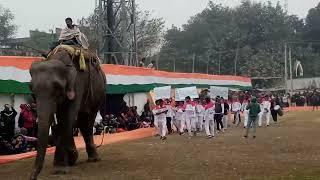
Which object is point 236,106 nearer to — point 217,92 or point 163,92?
point 217,92

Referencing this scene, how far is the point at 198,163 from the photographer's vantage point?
13.5 metres

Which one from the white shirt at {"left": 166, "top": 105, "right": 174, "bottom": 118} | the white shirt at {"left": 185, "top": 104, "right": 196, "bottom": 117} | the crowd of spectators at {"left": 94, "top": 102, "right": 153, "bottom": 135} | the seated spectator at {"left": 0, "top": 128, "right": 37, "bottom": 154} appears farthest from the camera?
the white shirt at {"left": 166, "top": 105, "right": 174, "bottom": 118}

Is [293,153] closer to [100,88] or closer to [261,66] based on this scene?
[100,88]

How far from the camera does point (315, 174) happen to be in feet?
36.7

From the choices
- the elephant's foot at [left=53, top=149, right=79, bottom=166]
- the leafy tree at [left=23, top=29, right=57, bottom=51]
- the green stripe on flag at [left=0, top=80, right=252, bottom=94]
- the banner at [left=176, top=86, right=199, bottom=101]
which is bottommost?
the elephant's foot at [left=53, top=149, right=79, bottom=166]

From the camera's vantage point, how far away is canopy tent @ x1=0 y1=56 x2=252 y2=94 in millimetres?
19027

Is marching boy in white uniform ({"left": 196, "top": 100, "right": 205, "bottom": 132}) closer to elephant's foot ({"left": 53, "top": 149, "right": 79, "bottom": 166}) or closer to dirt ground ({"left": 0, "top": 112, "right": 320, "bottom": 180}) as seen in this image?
dirt ground ({"left": 0, "top": 112, "right": 320, "bottom": 180})

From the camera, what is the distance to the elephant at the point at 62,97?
10.6 m

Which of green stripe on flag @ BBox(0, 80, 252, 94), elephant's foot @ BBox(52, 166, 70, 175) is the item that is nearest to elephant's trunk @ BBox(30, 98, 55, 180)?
elephant's foot @ BBox(52, 166, 70, 175)

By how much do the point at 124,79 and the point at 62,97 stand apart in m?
16.5

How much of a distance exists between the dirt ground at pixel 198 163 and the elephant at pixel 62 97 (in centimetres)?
60

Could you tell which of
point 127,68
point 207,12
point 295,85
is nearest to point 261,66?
point 295,85

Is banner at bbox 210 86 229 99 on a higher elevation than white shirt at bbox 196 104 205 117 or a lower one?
higher

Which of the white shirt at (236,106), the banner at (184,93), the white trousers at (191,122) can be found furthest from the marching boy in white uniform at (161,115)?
the white shirt at (236,106)
